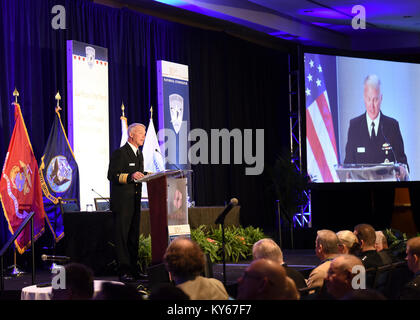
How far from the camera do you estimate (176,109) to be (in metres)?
10.4

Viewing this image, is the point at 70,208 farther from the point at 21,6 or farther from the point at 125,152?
the point at 21,6

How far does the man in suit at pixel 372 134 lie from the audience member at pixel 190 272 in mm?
8576

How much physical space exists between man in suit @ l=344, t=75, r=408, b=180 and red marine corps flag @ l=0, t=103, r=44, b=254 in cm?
577

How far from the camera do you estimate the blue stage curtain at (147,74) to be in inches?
324

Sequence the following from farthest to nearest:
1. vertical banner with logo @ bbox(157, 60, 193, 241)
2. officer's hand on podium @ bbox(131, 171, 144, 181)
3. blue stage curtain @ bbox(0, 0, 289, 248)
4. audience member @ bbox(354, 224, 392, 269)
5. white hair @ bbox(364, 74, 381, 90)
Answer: white hair @ bbox(364, 74, 381, 90) → vertical banner with logo @ bbox(157, 60, 193, 241) → blue stage curtain @ bbox(0, 0, 289, 248) → officer's hand on podium @ bbox(131, 171, 144, 181) → audience member @ bbox(354, 224, 392, 269)

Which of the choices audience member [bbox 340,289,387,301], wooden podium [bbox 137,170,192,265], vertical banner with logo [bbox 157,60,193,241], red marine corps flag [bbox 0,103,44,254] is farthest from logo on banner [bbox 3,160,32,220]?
audience member [bbox 340,289,387,301]

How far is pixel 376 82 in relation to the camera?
1141cm

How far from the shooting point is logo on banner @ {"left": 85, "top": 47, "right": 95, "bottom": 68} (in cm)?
862

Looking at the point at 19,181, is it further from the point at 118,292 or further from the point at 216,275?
the point at 118,292

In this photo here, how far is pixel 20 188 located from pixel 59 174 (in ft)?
1.84

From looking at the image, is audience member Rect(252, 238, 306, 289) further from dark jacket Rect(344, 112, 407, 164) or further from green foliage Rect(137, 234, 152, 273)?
dark jacket Rect(344, 112, 407, 164)

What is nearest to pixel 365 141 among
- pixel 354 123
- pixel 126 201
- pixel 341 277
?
pixel 354 123

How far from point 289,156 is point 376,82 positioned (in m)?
1.98

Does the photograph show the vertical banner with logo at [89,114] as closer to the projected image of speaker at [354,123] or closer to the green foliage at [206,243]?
the green foliage at [206,243]
